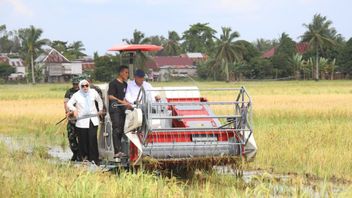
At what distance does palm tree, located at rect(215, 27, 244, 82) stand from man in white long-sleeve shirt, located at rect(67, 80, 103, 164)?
233 ft

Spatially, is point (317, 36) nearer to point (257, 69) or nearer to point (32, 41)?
point (257, 69)

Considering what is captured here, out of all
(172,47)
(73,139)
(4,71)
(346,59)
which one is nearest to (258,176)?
(73,139)

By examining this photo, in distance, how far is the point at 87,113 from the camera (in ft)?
37.0

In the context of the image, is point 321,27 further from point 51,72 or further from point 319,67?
point 51,72

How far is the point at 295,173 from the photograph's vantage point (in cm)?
993

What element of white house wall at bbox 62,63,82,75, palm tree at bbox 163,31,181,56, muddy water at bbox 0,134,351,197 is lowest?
muddy water at bbox 0,134,351,197

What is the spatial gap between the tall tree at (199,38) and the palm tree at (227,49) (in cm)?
3271

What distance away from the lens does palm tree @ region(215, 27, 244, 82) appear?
8256cm

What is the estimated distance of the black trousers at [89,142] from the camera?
1122 centimetres

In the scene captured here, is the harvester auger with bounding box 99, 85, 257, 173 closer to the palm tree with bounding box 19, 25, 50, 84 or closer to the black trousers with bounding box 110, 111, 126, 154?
the black trousers with bounding box 110, 111, 126, 154

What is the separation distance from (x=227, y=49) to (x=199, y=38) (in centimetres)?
4289

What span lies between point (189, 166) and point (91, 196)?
3.37m

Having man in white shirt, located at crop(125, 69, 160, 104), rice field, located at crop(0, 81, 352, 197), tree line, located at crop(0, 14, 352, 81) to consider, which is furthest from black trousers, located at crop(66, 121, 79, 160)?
tree line, located at crop(0, 14, 352, 81)

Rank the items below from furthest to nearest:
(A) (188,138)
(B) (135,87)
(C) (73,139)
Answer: (C) (73,139) → (B) (135,87) → (A) (188,138)
